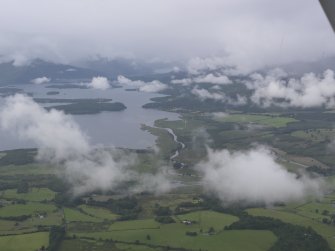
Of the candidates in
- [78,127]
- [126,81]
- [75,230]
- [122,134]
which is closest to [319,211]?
[75,230]

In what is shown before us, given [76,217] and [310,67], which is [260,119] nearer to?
[310,67]

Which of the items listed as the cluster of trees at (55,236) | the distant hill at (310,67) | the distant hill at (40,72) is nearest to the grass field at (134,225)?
the cluster of trees at (55,236)

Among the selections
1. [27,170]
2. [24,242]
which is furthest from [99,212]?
[27,170]

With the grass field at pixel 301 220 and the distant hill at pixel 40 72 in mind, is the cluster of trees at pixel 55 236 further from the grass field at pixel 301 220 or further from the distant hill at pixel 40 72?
the distant hill at pixel 40 72

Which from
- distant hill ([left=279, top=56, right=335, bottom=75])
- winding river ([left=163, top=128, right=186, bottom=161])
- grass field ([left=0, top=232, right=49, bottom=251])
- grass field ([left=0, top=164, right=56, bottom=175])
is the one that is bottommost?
grass field ([left=0, top=232, right=49, bottom=251])

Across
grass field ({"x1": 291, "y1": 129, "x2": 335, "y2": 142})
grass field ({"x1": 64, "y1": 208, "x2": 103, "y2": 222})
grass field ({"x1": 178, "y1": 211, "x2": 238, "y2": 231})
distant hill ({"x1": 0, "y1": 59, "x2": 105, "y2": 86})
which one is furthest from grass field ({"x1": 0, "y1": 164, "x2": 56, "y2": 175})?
distant hill ({"x1": 0, "y1": 59, "x2": 105, "y2": 86})

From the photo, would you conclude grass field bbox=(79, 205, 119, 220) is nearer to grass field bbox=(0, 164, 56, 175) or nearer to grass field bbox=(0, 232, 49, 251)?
grass field bbox=(0, 232, 49, 251)

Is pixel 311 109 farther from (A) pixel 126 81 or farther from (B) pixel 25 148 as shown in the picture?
(A) pixel 126 81
